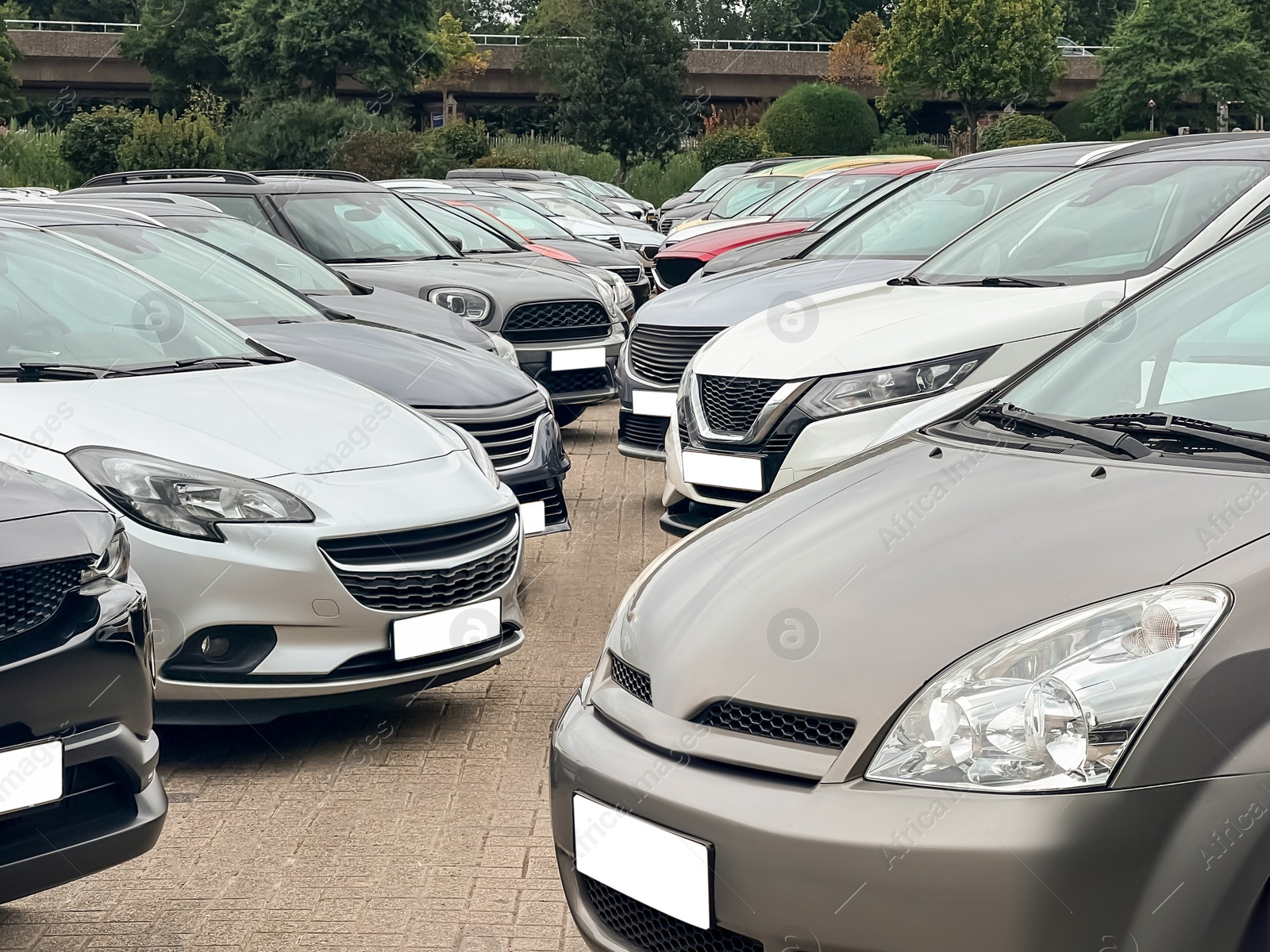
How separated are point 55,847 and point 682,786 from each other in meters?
1.32

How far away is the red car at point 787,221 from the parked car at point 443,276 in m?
2.65

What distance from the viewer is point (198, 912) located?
136 inches

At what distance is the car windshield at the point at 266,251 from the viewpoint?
758 centimetres

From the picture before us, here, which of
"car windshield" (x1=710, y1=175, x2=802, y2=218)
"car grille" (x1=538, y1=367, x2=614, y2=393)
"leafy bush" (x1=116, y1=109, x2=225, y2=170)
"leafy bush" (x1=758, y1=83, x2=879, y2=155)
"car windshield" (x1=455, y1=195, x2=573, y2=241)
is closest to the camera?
"car grille" (x1=538, y1=367, x2=614, y2=393)

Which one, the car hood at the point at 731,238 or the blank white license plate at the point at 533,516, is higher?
the car hood at the point at 731,238

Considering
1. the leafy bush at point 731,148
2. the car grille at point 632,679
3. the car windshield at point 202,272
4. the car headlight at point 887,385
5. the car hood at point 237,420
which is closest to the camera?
the car grille at point 632,679

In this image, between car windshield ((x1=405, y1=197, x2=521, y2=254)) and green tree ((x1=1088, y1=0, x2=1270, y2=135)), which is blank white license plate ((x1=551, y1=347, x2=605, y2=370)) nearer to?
car windshield ((x1=405, y1=197, x2=521, y2=254))

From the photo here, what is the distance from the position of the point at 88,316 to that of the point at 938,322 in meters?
3.15

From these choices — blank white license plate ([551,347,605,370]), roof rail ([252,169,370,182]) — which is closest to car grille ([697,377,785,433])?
blank white license plate ([551,347,605,370])

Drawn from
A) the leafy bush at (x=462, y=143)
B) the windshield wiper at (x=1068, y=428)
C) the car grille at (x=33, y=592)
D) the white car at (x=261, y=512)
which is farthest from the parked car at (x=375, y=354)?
the leafy bush at (x=462, y=143)

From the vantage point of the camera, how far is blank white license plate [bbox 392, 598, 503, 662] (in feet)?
14.2

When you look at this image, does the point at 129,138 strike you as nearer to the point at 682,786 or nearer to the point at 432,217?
the point at 432,217

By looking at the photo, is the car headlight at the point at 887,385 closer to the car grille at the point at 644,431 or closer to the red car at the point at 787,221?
the car grille at the point at 644,431

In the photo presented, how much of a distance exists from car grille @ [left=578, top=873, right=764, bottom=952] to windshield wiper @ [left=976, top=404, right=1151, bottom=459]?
1113 mm
